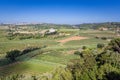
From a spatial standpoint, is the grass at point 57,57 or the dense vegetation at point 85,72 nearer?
the dense vegetation at point 85,72

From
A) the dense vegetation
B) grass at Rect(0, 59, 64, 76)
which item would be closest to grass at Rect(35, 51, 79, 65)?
grass at Rect(0, 59, 64, 76)

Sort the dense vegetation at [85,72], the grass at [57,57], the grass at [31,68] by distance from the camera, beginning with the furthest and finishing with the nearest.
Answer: the grass at [57,57] < the grass at [31,68] < the dense vegetation at [85,72]

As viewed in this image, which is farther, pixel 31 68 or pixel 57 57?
pixel 57 57

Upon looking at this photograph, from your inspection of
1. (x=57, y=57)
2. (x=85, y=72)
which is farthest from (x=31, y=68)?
(x=85, y=72)

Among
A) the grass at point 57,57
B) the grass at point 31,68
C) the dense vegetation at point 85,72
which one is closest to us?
the dense vegetation at point 85,72

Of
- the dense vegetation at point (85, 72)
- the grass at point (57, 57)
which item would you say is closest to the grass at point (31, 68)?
the grass at point (57, 57)

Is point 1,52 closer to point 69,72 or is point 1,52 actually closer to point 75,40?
point 75,40

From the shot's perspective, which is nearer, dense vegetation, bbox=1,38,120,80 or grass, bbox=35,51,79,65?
dense vegetation, bbox=1,38,120,80

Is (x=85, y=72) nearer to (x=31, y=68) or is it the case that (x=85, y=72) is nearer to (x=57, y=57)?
(x=31, y=68)

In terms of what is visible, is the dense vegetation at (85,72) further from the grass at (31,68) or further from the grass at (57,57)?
the grass at (57,57)

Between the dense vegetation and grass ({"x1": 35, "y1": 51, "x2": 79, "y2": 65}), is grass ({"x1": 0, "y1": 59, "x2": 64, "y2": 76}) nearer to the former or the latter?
grass ({"x1": 35, "y1": 51, "x2": 79, "y2": 65})

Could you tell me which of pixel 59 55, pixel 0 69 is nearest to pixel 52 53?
pixel 59 55
